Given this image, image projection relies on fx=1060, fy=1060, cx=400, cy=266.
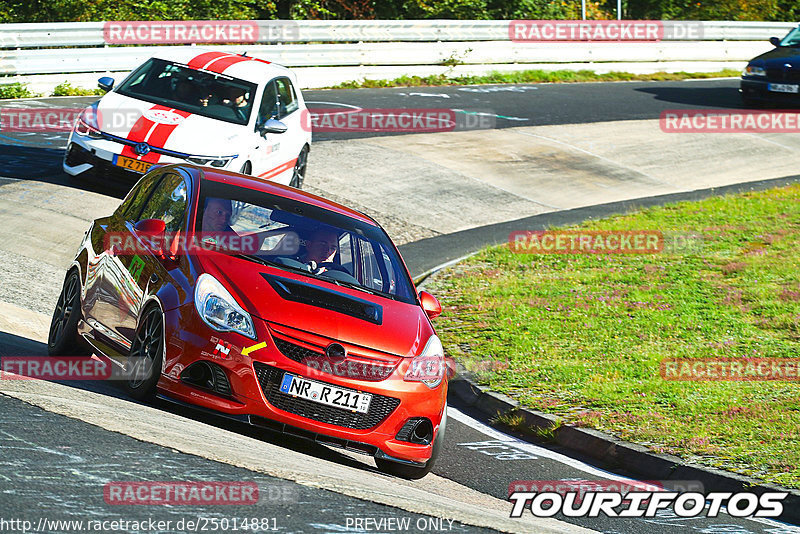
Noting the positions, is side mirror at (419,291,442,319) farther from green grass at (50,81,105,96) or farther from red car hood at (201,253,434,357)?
green grass at (50,81,105,96)

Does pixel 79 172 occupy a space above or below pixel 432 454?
above

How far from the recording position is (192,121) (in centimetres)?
1275

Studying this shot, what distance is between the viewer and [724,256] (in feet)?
43.5

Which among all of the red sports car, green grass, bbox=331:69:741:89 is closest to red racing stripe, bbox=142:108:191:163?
the red sports car

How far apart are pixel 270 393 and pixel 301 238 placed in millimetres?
1535

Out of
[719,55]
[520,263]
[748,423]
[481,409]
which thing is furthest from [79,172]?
[719,55]

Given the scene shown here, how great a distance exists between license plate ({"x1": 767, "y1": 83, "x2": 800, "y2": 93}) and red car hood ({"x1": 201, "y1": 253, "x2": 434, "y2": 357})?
19108 mm

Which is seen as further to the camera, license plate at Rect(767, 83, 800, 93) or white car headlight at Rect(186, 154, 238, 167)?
license plate at Rect(767, 83, 800, 93)

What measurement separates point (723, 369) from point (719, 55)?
81.1 feet

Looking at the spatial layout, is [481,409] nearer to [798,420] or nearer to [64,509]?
[798,420]

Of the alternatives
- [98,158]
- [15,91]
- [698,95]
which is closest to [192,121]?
[98,158]

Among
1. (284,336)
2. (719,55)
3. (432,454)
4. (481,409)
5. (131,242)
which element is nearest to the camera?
(284,336)

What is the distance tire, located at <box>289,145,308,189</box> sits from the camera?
14812mm

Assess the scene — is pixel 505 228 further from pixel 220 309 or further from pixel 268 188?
pixel 220 309
